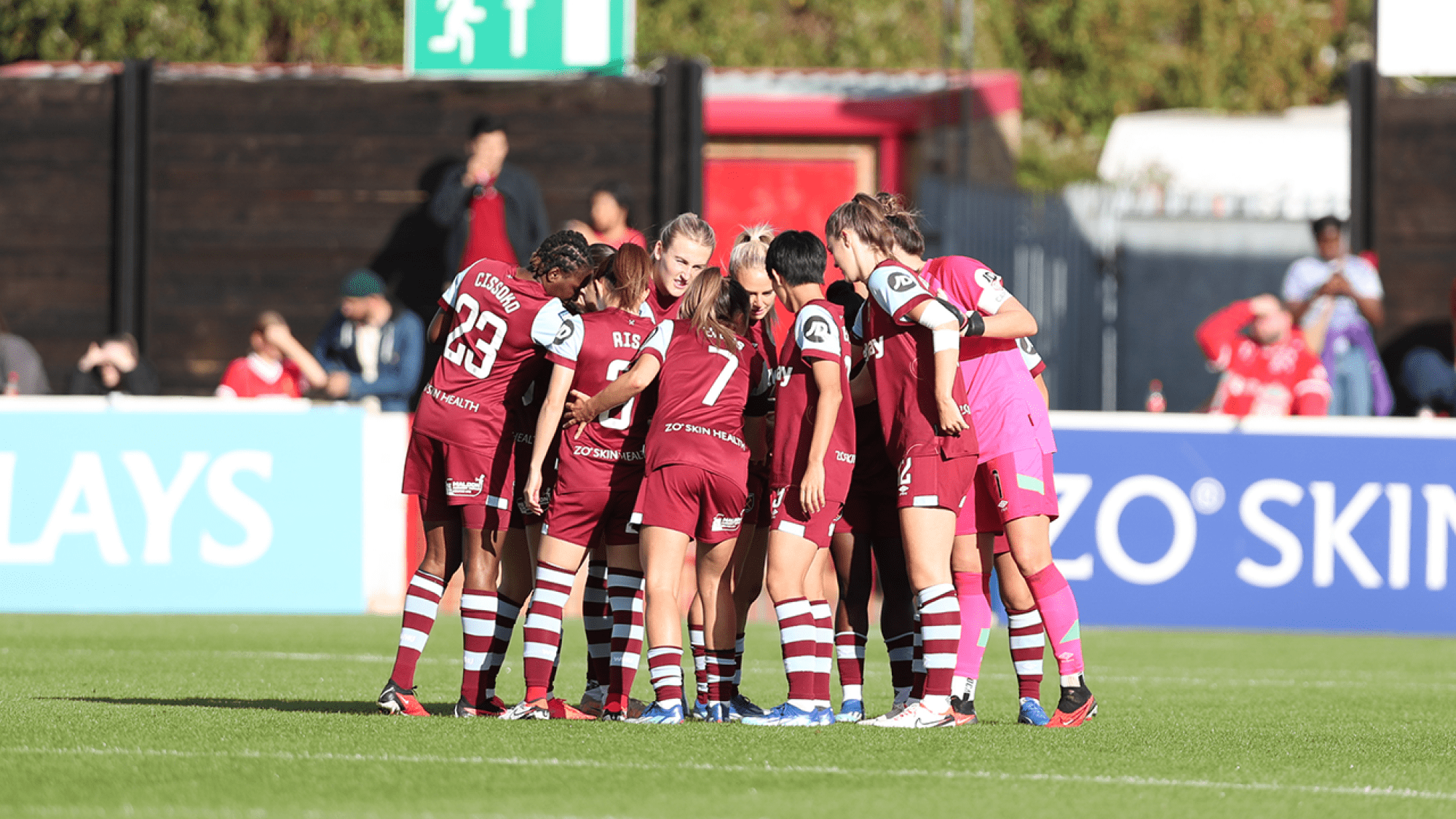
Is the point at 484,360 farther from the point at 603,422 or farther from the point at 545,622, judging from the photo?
the point at 545,622

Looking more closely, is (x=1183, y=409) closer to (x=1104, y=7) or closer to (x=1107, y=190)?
(x=1107, y=190)

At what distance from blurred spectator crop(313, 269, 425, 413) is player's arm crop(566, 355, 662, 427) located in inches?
270

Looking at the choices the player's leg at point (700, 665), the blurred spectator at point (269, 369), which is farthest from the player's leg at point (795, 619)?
the blurred spectator at point (269, 369)

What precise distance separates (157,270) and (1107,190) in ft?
31.1

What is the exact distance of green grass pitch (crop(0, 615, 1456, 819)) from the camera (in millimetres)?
5395

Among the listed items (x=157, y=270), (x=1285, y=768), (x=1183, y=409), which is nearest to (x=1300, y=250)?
(x=1183, y=409)

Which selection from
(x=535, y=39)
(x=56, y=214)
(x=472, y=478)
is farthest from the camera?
(x=535, y=39)

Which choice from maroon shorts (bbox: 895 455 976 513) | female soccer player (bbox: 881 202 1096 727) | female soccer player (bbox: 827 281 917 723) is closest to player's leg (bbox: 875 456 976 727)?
maroon shorts (bbox: 895 455 976 513)

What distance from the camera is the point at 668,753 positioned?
622cm

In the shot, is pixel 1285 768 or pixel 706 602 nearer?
pixel 1285 768

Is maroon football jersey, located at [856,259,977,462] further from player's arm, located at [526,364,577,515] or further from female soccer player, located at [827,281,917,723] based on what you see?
player's arm, located at [526,364,577,515]

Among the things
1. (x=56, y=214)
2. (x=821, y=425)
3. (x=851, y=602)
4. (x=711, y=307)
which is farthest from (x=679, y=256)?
A: (x=56, y=214)

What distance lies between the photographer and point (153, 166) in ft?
54.0

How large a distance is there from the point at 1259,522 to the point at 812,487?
22.2ft
